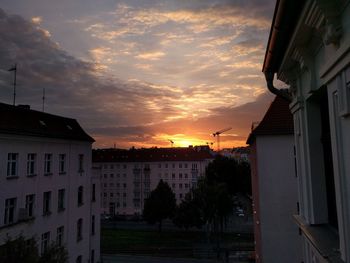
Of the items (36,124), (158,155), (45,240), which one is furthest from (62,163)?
(158,155)

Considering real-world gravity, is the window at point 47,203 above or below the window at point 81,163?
below

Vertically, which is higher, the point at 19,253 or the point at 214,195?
the point at 19,253

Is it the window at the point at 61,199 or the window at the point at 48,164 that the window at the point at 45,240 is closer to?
the window at the point at 61,199

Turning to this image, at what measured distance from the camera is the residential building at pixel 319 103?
3143 millimetres

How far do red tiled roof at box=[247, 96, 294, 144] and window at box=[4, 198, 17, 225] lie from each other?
51.5 feet

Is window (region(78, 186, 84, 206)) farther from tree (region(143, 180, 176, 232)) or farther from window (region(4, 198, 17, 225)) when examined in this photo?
tree (region(143, 180, 176, 232))

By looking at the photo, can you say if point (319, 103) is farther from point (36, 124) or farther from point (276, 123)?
point (36, 124)

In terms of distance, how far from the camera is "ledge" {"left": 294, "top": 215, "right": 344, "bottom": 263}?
148 inches

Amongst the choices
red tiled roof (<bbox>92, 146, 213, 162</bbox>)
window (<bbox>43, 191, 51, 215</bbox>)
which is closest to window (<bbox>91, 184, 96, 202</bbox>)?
window (<bbox>43, 191, 51, 215</bbox>)

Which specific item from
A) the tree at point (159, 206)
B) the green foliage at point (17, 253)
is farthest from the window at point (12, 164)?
the tree at point (159, 206)

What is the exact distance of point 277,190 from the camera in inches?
816

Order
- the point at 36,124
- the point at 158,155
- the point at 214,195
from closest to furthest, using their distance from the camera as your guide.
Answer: the point at 36,124 → the point at 214,195 → the point at 158,155

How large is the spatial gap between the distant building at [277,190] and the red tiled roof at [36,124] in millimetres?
14968

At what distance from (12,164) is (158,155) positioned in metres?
76.6
